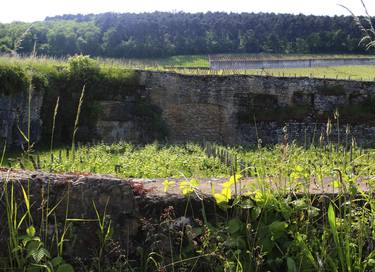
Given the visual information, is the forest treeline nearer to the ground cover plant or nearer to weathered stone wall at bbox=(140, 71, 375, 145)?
weathered stone wall at bbox=(140, 71, 375, 145)

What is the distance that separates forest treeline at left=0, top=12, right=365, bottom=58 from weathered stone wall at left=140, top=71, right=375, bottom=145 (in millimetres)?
21775

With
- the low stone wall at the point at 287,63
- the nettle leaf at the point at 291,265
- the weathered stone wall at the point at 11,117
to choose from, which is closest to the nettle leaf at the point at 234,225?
the nettle leaf at the point at 291,265

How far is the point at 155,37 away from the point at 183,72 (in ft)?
93.2

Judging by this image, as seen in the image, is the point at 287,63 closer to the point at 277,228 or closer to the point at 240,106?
the point at 240,106

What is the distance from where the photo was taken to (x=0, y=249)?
9.64 ft

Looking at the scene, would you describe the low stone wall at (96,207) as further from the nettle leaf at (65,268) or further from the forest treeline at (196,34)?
the forest treeline at (196,34)

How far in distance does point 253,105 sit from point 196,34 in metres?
32.9

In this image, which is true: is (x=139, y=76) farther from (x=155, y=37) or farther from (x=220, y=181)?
(x=155, y=37)

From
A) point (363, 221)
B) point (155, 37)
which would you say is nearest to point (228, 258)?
point (363, 221)

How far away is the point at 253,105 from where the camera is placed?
2372 cm

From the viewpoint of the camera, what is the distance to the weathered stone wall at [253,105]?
75.6 ft

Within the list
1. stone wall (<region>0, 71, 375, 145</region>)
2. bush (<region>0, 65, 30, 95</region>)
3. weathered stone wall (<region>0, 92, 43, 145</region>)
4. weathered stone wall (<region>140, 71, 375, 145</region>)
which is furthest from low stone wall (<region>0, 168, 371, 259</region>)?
weathered stone wall (<region>140, 71, 375, 145</region>)

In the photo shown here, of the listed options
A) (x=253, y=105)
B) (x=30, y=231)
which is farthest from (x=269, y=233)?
(x=253, y=105)

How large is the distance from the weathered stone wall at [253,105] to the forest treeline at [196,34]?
2177cm
